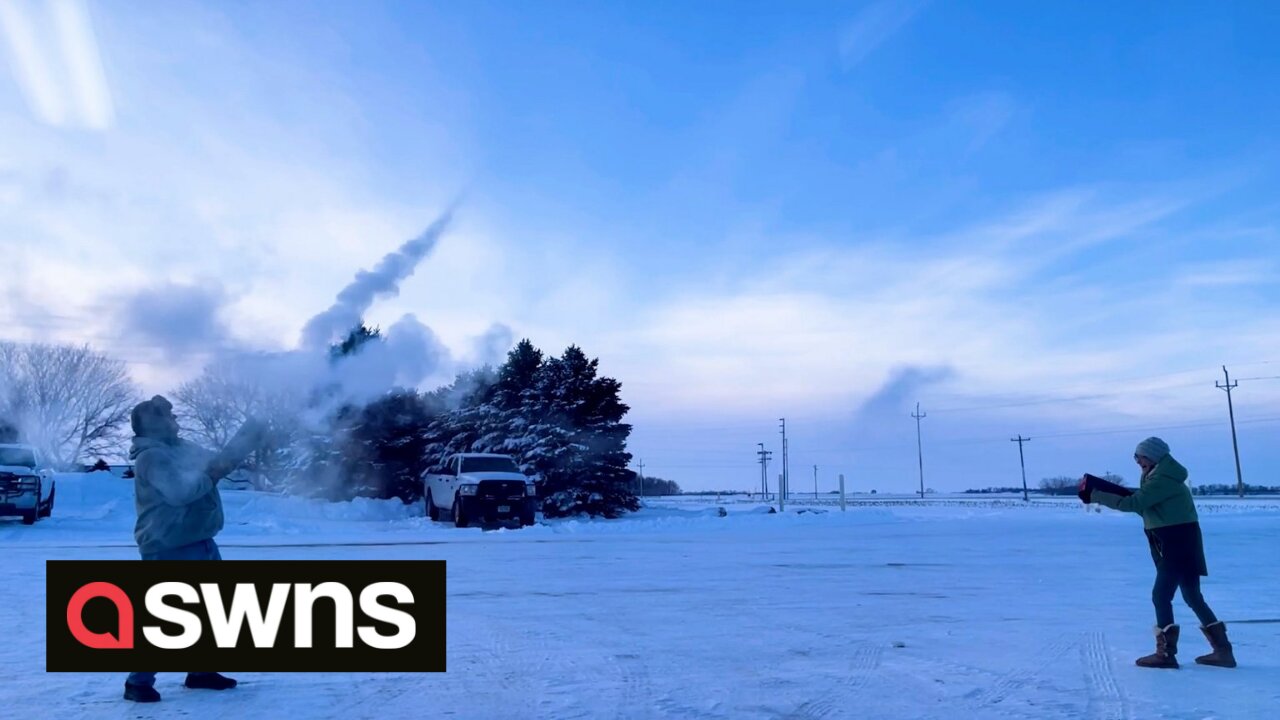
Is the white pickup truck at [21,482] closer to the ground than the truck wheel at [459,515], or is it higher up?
higher up

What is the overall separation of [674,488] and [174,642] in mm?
125848

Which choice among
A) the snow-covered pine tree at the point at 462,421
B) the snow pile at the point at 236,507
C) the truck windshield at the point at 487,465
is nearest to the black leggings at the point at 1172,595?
the truck windshield at the point at 487,465

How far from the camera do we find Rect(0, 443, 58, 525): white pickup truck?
83.3 feet

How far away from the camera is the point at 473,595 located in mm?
11484

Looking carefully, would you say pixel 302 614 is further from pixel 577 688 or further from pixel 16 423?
pixel 16 423

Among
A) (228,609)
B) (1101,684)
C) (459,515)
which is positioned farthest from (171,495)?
(459,515)

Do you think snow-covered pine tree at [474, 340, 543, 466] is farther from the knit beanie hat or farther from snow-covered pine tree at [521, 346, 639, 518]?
the knit beanie hat

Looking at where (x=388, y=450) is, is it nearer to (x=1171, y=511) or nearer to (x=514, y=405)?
(x=514, y=405)

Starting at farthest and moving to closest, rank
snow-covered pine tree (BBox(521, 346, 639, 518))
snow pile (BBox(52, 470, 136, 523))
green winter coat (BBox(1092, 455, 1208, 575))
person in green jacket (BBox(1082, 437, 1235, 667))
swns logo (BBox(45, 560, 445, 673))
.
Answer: snow-covered pine tree (BBox(521, 346, 639, 518))
snow pile (BBox(52, 470, 136, 523))
green winter coat (BBox(1092, 455, 1208, 575))
person in green jacket (BBox(1082, 437, 1235, 667))
swns logo (BBox(45, 560, 445, 673))

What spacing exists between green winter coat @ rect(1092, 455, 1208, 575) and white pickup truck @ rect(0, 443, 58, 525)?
2740 cm

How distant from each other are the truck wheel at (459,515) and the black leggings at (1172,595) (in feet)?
74.6

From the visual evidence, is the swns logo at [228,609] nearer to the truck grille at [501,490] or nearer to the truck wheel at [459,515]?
the truck grille at [501,490]

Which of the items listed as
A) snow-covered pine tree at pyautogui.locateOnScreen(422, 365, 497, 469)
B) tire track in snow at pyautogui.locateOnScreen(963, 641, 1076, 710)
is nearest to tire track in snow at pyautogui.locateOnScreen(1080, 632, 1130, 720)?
tire track in snow at pyautogui.locateOnScreen(963, 641, 1076, 710)

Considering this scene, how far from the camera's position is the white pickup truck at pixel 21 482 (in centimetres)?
2538
